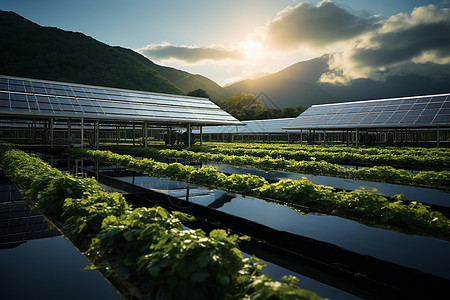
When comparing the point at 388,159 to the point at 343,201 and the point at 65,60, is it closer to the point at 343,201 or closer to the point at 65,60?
the point at 343,201

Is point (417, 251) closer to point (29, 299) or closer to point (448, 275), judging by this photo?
point (448, 275)

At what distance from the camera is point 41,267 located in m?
4.09

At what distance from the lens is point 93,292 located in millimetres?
3508

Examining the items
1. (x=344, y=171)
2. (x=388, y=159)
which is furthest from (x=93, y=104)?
(x=388, y=159)

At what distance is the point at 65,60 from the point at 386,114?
4321 inches

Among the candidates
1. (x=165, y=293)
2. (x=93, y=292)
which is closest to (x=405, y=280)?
(x=165, y=293)

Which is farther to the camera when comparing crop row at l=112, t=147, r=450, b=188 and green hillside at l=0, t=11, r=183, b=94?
green hillside at l=0, t=11, r=183, b=94

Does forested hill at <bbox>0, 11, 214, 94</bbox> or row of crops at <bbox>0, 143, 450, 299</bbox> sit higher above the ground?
forested hill at <bbox>0, 11, 214, 94</bbox>

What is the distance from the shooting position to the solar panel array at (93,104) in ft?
78.4

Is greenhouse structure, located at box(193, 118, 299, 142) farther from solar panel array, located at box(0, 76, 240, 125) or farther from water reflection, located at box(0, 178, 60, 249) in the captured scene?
water reflection, located at box(0, 178, 60, 249)

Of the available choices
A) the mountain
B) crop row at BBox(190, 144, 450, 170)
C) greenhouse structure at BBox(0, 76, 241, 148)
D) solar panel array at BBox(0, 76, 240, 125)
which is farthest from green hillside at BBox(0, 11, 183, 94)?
crop row at BBox(190, 144, 450, 170)

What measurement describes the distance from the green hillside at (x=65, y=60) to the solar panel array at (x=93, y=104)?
69.8 m

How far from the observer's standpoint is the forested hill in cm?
9617

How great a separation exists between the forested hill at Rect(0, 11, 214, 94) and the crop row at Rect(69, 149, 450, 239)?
96.3 metres
